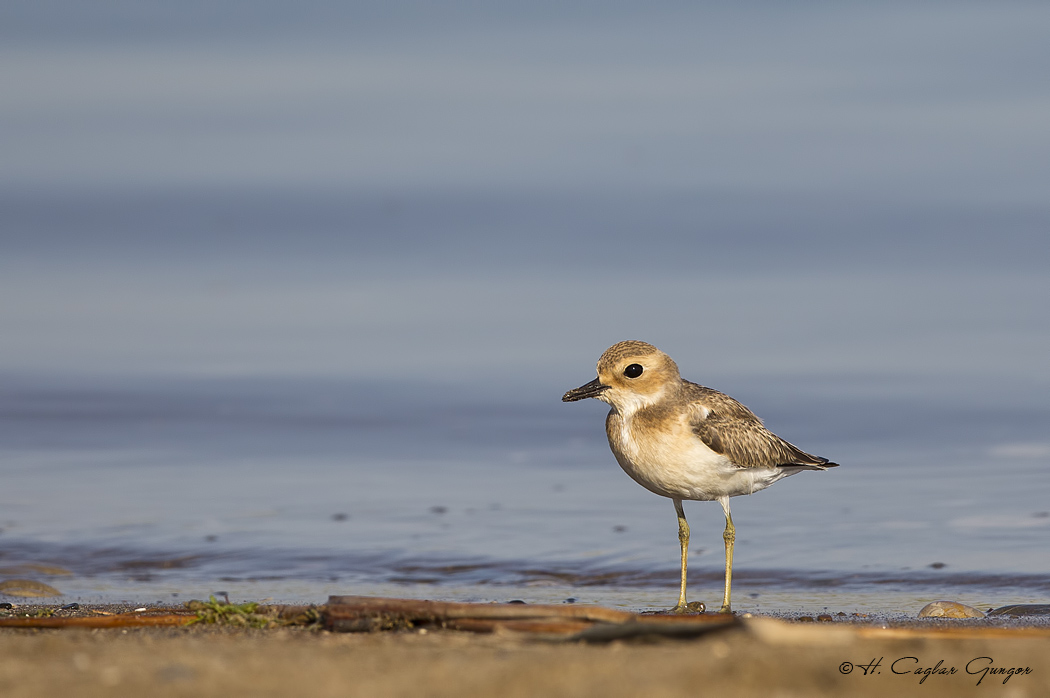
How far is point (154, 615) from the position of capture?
5.62 metres

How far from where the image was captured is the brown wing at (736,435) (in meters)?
7.30

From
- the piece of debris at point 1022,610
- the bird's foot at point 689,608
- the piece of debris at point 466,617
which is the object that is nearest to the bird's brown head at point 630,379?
the bird's foot at point 689,608

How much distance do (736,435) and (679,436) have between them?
404mm

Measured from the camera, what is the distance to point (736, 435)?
7.40 meters

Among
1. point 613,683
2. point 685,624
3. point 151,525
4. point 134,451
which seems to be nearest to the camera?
point 613,683

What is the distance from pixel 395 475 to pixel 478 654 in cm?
831

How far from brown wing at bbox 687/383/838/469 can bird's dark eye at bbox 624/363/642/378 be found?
38cm

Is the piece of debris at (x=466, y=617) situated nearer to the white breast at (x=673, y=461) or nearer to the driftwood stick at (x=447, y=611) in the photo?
the driftwood stick at (x=447, y=611)

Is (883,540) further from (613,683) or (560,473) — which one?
(613,683)

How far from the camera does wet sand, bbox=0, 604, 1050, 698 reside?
378cm

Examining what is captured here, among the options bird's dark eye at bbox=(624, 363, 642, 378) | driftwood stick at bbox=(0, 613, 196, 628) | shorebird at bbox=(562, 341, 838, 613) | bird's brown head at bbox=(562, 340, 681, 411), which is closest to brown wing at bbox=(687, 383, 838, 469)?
shorebird at bbox=(562, 341, 838, 613)

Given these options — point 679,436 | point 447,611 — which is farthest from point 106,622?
point 679,436

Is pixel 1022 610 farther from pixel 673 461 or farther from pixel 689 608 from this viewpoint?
pixel 673 461

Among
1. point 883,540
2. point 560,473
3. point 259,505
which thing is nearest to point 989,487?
point 883,540
